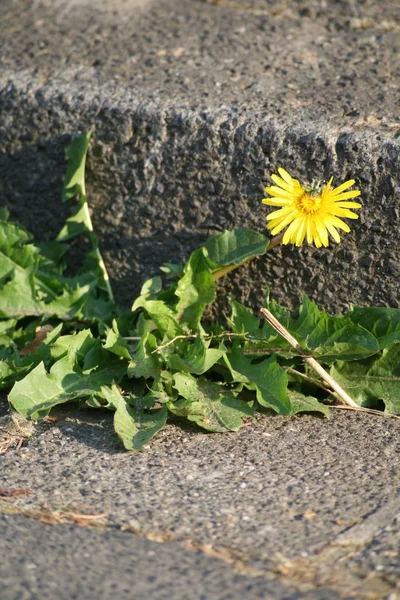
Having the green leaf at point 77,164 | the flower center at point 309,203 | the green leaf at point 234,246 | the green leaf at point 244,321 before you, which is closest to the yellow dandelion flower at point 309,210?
the flower center at point 309,203

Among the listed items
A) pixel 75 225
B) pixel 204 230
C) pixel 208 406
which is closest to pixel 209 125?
pixel 204 230

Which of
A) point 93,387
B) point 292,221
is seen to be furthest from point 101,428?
point 292,221

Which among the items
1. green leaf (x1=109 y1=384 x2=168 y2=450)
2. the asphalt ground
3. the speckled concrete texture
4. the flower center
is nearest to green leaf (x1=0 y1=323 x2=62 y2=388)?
the asphalt ground

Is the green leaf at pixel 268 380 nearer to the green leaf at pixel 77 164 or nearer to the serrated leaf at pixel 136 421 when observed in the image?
the serrated leaf at pixel 136 421

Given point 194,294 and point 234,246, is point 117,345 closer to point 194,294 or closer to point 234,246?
point 194,294

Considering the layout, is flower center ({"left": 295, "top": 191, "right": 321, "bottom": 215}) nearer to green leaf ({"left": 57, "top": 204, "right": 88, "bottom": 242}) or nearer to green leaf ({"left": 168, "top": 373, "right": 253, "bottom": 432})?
green leaf ({"left": 168, "top": 373, "right": 253, "bottom": 432})
